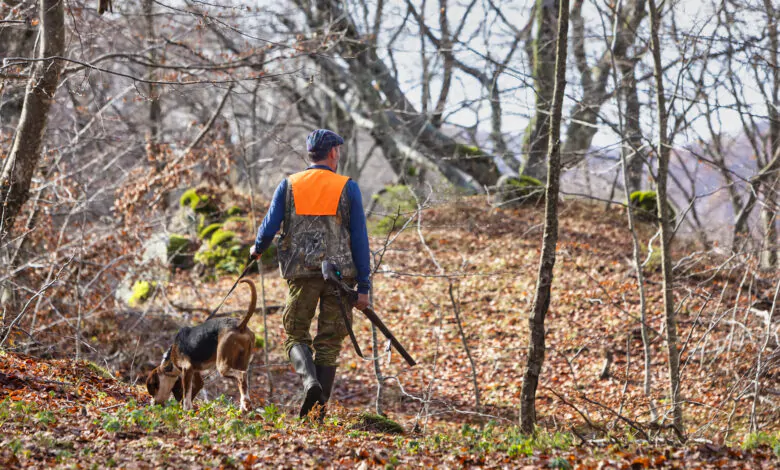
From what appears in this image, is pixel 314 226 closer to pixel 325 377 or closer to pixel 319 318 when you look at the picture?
pixel 319 318

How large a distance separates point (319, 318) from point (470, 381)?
5990 mm

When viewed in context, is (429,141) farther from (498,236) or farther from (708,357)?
(708,357)

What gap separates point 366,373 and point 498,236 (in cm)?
589

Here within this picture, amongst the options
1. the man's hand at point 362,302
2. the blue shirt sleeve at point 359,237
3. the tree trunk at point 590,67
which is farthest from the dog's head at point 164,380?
the tree trunk at point 590,67

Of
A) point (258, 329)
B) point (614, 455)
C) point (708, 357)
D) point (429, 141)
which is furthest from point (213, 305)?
point (614, 455)

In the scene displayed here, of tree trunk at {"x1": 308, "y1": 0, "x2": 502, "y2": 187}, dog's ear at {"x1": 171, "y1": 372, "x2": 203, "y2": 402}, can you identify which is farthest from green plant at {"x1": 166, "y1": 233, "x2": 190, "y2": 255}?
dog's ear at {"x1": 171, "y1": 372, "x2": 203, "y2": 402}

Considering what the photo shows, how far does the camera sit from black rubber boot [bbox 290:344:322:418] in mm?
5305

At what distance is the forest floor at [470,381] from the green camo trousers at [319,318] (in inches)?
21.6

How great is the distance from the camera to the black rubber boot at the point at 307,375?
17.4 ft

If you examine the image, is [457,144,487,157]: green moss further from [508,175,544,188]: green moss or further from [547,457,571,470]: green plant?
[547,457,571,470]: green plant

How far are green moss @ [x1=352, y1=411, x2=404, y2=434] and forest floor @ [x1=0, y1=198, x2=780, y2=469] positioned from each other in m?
0.04

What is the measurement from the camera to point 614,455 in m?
4.50

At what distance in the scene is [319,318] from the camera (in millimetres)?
5727

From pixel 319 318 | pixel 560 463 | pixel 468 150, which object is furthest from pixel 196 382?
pixel 468 150
